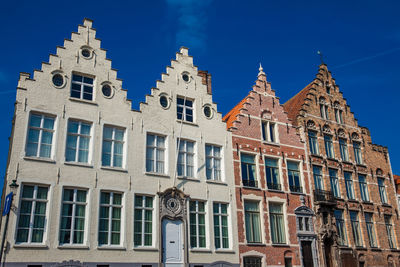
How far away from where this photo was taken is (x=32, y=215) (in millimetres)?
15898

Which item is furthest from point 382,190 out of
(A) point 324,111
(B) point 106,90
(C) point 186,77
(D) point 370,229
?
(B) point 106,90

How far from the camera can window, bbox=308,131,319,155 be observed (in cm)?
2592

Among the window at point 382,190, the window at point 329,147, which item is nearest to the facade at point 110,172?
the window at point 329,147

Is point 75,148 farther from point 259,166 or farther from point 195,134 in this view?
point 259,166

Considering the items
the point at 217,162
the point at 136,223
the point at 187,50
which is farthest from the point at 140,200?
the point at 187,50

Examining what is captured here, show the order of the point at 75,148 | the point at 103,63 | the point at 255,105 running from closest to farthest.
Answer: the point at 75,148 → the point at 103,63 → the point at 255,105

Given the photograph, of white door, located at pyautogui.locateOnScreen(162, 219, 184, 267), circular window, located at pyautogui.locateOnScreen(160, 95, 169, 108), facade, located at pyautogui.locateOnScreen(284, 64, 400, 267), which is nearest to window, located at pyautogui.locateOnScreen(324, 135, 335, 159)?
facade, located at pyautogui.locateOnScreen(284, 64, 400, 267)

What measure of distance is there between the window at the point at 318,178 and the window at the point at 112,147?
12.7 meters

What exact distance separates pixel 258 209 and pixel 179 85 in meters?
8.22

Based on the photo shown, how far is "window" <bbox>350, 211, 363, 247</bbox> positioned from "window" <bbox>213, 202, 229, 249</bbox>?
9.72 m

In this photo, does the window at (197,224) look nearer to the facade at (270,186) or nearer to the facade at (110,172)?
the facade at (110,172)

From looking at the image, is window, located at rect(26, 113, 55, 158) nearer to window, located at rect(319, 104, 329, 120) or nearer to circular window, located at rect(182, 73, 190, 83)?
circular window, located at rect(182, 73, 190, 83)

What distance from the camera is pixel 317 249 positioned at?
2300 cm

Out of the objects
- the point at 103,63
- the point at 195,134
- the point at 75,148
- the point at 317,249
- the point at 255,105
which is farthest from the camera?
the point at 255,105
